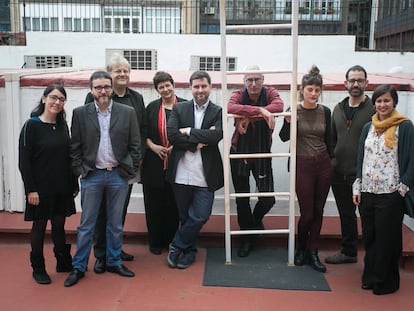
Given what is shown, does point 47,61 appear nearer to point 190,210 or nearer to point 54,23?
point 54,23

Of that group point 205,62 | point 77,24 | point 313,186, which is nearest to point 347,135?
point 313,186

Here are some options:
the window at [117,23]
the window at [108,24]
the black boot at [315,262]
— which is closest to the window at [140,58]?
the window at [117,23]

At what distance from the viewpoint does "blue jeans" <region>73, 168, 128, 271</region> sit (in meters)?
3.50

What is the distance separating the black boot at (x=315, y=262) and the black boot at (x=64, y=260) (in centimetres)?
196

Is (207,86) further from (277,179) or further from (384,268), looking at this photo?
(384,268)

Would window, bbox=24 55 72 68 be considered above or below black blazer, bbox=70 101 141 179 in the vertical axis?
above

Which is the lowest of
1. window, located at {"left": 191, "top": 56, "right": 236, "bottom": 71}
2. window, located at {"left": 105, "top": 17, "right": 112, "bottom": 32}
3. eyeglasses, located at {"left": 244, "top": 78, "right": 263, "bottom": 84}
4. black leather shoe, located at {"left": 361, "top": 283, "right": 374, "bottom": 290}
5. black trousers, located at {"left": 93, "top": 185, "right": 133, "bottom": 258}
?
black leather shoe, located at {"left": 361, "top": 283, "right": 374, "bottom": 290}

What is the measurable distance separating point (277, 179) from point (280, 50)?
7.93 meters

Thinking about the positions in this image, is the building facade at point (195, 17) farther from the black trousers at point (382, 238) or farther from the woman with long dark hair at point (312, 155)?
the black trousers at point (382, 238)

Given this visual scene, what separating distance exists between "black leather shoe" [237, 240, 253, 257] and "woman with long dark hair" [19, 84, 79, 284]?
1509 millimetres

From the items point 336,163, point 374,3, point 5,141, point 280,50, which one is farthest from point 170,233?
point 374,3

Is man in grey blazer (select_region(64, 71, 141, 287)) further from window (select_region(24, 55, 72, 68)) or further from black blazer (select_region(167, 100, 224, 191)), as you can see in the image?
window (select_region(24, 55, 72, 68))

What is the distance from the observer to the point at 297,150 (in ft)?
12.3

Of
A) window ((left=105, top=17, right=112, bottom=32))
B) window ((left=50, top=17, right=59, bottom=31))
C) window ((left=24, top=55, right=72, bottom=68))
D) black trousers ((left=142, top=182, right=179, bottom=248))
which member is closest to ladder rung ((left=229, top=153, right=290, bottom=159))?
black trousers ((left=142, top=182, right=179, bottom=248))
